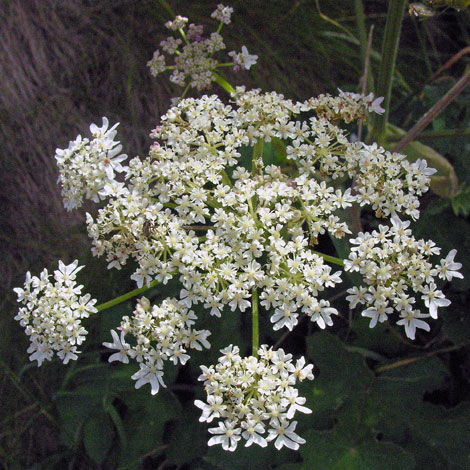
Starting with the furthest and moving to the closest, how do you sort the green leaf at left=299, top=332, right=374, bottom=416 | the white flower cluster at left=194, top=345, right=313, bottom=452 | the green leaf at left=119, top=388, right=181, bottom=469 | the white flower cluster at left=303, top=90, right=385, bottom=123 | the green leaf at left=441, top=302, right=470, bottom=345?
the green leaf at left=119, top=388, right=181, bottom=469 < the green leaf at left=441, top=302, right=470, bottom=345 < the green leaf at left=299, top=332, right=374, bottom=416 < the white flower cluster at left=303, top=90, right=385, bottom=123 < the white flower cluster at left=194, top=345, right=313, bottom=452

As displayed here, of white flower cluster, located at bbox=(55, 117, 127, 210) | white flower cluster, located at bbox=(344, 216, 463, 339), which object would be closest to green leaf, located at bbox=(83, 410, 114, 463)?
white flower cluster, located at bbox=(55, 117, 127, 210)

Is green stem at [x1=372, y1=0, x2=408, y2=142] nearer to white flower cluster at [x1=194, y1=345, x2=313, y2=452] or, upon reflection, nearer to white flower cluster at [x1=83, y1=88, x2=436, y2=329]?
white flower cluster at [x1=83, y1=88, x2=436, y2=329]

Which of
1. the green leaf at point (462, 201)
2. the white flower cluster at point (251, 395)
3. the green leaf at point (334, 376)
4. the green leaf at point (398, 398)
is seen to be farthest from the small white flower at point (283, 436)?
the green leaf at point (462, 201)

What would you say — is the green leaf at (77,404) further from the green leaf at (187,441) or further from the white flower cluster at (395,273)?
the white flower cluster at (395,273)

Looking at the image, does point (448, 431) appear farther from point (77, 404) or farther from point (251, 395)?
point (77, 404)

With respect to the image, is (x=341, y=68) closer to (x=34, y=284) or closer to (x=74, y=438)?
(x=34, y=284)

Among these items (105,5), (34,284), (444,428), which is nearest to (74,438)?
(34,284)

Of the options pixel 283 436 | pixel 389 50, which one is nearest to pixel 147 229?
pixel 283 436
